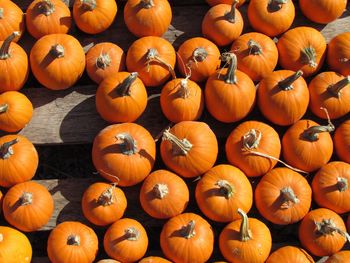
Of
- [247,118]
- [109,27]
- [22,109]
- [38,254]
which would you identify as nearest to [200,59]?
[247,118]

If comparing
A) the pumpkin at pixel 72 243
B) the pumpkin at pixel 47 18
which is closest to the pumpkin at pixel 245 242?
the pumpkin at pixel 72 243

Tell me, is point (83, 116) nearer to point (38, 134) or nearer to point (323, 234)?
point (38, 134)

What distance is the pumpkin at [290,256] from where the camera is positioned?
2.40m

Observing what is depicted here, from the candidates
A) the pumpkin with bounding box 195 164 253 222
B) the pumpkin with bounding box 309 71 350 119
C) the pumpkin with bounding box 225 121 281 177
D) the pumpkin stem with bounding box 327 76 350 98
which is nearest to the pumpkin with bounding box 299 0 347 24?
the pumpkin with bounding box 309 71 350 119

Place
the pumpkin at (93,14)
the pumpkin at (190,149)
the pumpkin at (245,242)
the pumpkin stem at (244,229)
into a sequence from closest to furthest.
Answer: the pumpkin stem at (244,229), the pumpkin at (245,242), the pumpkin at (190,149), the pumpkin at (93,14)

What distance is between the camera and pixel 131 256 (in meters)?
2.40

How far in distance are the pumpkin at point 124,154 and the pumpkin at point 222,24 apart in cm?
74

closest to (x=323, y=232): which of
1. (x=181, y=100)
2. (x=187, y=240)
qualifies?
(x=187, y=240)

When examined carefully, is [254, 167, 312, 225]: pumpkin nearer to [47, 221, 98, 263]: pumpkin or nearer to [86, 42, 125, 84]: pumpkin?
[47, 221, 98, 263]: pumpkin

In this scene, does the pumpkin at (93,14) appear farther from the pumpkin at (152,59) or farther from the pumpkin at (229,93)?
the pumpkin at (229,93)

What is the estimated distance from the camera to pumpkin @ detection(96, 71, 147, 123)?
8.20 ft

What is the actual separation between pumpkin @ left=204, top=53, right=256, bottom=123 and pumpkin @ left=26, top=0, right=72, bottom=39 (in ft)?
3.20

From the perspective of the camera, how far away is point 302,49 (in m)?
2.66

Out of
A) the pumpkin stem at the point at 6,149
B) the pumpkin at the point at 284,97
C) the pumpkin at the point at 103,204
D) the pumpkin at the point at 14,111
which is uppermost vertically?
the pumpkin at the point at 284,97
